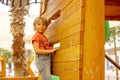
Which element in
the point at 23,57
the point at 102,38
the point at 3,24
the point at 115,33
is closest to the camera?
the point at 102,38

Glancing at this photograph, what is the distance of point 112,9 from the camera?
461 centimetres

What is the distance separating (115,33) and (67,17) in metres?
6.91

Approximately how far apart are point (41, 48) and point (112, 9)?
171 centimetres

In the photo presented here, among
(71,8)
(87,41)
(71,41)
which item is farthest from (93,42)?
(71,8)

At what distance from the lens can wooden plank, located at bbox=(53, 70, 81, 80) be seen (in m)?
2.69

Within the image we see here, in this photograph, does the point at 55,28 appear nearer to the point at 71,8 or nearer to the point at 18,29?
the point at 71,8

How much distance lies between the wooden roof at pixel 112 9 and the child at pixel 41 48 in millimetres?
1188

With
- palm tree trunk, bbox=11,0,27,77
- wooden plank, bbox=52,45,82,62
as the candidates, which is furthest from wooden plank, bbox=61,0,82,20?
palm tree trunk, bbox=11,0,27,77

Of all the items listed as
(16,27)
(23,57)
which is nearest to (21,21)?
(16,27)

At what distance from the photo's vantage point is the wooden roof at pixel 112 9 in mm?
4188

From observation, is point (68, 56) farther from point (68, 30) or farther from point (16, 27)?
point (16, 27)

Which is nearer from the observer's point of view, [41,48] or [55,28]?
[41,48]

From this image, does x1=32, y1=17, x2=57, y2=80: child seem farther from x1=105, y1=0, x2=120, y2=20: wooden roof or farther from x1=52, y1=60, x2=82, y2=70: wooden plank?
x1=105, y1=0, x2=120, y2=20: wooden roof

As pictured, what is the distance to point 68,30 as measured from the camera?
319 cm
